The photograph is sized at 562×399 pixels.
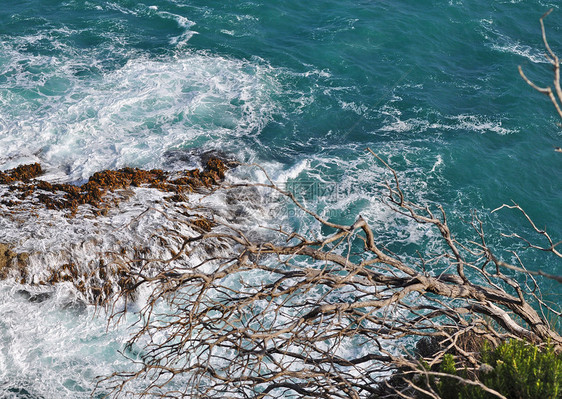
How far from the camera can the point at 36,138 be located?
1399 centimetres

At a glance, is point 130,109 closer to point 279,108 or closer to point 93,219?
point 279,108

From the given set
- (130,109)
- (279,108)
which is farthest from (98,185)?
(279,108)

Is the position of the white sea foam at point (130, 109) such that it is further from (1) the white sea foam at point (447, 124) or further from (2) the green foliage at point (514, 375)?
(2) the green foliage at point (514, 375)

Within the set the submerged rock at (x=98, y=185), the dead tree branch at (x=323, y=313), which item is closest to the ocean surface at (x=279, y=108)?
the submerged rock at (x=98, y=185)

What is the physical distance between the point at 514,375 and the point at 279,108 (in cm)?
1265

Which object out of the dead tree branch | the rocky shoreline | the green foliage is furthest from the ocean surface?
the green foliage

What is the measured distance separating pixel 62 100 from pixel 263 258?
28.6 ft

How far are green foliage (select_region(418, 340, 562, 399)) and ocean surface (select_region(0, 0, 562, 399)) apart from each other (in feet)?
21.2

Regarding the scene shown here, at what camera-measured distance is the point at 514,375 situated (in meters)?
4.27

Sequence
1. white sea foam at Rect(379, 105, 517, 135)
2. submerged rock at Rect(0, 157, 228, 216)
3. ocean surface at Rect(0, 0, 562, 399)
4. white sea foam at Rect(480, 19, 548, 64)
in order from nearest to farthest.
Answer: ocean surface at Rect(0, 0, 562, 399)
submerged rock at Rect(0, 157, 228, 216)
white sea foam at Rect(379, 105, 517, 135)
white sea foam at Rect(480, 19, 548, 64)

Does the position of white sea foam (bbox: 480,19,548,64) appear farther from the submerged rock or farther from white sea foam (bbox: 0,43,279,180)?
the submerged rock

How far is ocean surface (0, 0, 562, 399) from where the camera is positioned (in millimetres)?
10516

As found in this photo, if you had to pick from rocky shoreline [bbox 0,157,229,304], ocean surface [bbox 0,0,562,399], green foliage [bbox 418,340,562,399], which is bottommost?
rocky shoreline [bbox 0,157,229,304]

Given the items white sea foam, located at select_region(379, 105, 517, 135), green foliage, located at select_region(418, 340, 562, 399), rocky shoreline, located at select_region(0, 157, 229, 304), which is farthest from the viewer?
white sea foam, located at select_region(379, 105, 517, 135)
